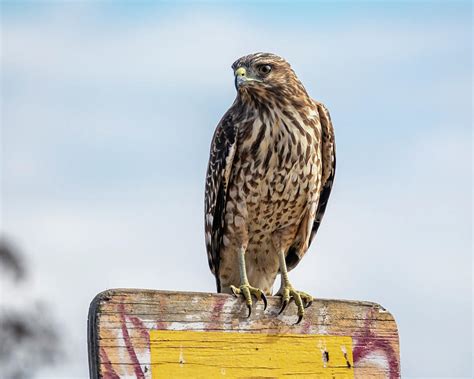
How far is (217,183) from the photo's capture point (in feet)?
20.8

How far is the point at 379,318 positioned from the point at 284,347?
0.52 meters

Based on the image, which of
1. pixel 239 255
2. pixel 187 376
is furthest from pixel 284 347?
pixel 239 255

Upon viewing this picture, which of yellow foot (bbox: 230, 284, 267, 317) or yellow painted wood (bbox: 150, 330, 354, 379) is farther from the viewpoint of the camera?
yellow foot (bbox: 230, 284, 267, 317)

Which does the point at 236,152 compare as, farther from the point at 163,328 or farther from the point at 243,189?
the point at 163,328

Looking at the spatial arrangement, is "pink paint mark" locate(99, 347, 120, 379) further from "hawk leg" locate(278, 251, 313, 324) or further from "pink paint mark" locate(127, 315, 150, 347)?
"hawk leg" locate(278, 251, 313, 324)

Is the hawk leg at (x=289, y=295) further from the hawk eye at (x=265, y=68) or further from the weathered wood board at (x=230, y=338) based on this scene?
the hawk eye at (x=265, y=68)

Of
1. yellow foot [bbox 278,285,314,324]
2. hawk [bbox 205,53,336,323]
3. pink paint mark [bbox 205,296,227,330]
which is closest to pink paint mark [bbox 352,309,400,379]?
yellow foot [bbox 278,285,314,324]

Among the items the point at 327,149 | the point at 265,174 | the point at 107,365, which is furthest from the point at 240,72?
the point at 107,365

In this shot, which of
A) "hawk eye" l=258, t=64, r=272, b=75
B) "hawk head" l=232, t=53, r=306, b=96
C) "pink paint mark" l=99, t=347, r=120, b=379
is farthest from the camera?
"hawk eye" l=258, t=64, r=272, b=75

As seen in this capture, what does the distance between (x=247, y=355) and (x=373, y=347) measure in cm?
63

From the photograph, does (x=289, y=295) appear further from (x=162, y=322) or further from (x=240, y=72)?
(x=240, y=72)

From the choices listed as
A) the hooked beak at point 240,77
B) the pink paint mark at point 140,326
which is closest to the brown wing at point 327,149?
the hooked beak at point 240,77

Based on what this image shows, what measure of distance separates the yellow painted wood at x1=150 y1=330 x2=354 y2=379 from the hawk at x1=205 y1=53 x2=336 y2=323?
168cm

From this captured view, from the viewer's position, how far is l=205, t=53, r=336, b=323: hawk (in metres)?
6.24
